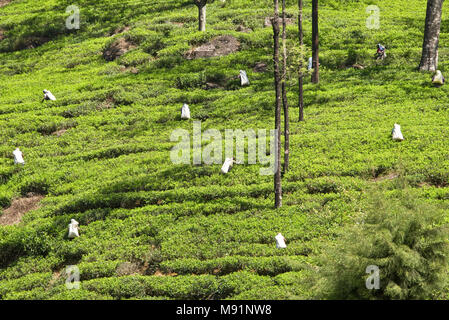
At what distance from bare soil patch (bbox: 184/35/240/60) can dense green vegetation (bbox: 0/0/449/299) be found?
0.56 m

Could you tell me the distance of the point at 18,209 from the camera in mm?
21062

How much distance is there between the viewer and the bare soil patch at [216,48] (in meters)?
32.2

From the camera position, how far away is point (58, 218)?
19.6 m

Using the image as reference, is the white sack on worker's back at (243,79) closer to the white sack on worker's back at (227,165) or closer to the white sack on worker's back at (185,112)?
the white sack on worker's back at (185,112)

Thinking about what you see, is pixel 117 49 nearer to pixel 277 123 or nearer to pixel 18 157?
pixel 18 157

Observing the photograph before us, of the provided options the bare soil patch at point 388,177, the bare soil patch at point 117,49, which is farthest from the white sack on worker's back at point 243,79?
the bare soil patch at point 388,177

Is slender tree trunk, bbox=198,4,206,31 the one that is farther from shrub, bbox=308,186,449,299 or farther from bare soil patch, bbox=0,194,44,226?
shrub, bbox=308,186,449,299

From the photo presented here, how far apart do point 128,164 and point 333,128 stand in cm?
1013

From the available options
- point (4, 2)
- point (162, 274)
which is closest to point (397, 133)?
point (162, 274)

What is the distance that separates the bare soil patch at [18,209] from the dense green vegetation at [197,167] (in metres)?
0.49

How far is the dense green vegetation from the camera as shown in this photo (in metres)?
16.3

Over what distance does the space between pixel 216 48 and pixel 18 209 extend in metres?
17.6

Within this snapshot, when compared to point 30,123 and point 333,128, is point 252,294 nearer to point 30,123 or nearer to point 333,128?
point 333,128

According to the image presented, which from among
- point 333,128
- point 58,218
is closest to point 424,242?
point 333,128
